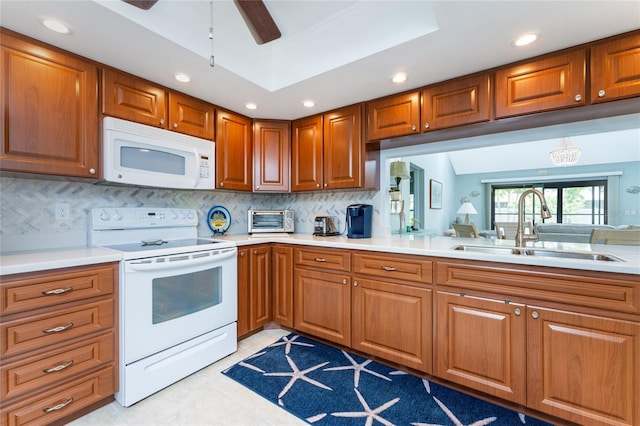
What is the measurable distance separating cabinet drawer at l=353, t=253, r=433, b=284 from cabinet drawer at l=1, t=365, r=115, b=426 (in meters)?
1.69

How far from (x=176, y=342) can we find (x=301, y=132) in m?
2.16

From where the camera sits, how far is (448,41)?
1544 millimetres

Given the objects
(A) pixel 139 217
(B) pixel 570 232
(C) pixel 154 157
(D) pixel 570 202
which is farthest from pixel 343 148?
(D) pixel 570 202

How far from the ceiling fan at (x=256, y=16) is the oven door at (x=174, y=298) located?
1.34 meters

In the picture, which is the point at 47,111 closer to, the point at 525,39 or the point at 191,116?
the point at 191,116

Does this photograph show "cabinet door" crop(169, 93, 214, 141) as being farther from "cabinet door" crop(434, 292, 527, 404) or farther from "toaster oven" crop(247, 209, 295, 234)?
"cabinet door" crop(434, 292, 527, 404)

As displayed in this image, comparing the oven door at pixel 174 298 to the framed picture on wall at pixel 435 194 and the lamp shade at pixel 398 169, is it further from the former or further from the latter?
the framed picture on wall at pixel 435 194

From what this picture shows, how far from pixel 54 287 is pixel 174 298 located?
0.62 m

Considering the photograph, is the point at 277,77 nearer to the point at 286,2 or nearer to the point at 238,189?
the point at 286,2

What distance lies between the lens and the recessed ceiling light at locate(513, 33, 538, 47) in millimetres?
1489

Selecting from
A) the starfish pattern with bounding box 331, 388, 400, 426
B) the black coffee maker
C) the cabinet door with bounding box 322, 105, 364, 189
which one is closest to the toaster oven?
the cabinet door with bounding box 322, 105, 364, 189

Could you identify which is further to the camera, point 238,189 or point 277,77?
point 238,189

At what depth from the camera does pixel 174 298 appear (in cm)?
181

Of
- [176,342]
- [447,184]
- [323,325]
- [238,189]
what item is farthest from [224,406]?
[447,184]
